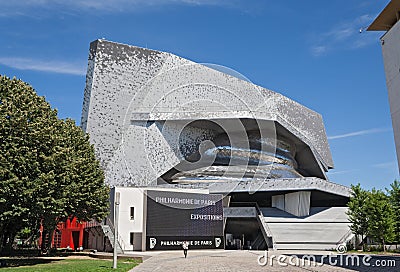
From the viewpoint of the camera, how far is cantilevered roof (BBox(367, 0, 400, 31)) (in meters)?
19.5

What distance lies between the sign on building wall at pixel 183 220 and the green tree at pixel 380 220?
1255 cm

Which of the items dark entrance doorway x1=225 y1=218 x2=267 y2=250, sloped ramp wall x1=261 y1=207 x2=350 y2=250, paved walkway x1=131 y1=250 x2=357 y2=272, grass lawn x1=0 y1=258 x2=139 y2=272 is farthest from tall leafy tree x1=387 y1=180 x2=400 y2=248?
grass lawn x1=0 y1=258 x2=139 y2=272

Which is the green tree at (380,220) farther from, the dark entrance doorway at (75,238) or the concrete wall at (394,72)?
the dark entrance doorway at (75,238)

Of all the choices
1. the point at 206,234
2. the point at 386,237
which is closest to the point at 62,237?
the point at 206,234

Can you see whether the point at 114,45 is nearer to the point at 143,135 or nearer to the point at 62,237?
the point at 143,135

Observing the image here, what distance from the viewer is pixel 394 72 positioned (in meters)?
18.6

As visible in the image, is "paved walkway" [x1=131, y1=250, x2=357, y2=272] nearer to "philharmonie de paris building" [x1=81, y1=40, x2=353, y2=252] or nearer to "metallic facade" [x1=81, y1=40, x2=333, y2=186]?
"philharmonie de paris building" [x1=81, y1=40, x2=353, y2=252]

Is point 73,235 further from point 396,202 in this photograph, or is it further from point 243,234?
point 396,202

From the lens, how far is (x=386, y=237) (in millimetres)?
32062

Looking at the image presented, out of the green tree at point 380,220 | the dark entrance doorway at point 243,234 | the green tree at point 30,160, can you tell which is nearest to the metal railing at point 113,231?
the green tree at point 30,160

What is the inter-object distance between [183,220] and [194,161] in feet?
51.3

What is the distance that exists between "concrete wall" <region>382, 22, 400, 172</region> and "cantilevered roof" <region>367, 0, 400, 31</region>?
4.56 ft

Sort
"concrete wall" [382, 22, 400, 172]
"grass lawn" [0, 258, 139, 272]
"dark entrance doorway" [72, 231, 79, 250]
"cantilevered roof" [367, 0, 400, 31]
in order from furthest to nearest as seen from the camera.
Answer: "dark entrance doorway" [72, 231, 79, 250], "cantilevered roof" [367, 0, 400, 31], "concrete wall" [382, 22, 400, 172], "grass lawn" [0, 258, 139, 272]

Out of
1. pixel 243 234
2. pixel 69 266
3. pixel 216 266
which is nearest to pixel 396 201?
pixel 243 234
